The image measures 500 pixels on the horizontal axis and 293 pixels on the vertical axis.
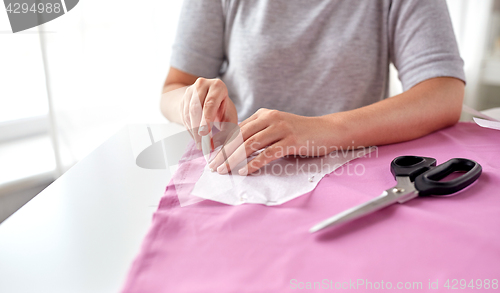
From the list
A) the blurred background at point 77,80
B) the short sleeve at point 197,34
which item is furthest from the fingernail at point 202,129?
the blurred background at point 77,80

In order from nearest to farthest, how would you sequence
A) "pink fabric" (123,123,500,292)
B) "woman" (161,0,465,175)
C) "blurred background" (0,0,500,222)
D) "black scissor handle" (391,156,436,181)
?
"pink fabric" (123,123,500,292)
"black scissor handle" (391,156,436,181)
"woman" (161,0,465,175)
"blurred background" (0,0,500,222)

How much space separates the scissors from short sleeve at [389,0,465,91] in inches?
8.3

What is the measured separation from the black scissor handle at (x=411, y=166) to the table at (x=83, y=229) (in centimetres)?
23

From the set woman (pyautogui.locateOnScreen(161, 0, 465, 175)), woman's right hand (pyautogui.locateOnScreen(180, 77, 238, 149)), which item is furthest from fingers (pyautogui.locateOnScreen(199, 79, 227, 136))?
woman (pyautogui.locateOnScreen(161, 0, 465, 175))

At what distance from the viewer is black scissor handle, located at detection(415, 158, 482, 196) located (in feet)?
0.95

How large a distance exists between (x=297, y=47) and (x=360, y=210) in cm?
38

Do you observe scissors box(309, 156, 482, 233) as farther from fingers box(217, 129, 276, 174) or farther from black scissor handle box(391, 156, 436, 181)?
fingers box(217, 129, 276, 174)

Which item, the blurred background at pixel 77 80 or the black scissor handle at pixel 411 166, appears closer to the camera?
the black scissor handle at pixel 411 166

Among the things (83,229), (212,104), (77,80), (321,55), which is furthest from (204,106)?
(77,80)

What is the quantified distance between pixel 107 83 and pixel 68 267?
0.76m

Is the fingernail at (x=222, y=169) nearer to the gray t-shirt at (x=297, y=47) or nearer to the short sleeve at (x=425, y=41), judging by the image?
the gray t-shirt at (x=297, y=47)

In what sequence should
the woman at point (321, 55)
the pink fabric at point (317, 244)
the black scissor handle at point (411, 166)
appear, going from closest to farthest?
1. the pink fabric at point (317, 244)
2. the black scissor handle at point (411, 166)
3. the woman at point (321, 55)

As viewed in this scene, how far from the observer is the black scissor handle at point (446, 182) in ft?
0.95

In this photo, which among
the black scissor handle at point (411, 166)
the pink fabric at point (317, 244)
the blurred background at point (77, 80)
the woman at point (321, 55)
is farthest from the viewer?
the blurred background at point (77, 80)
